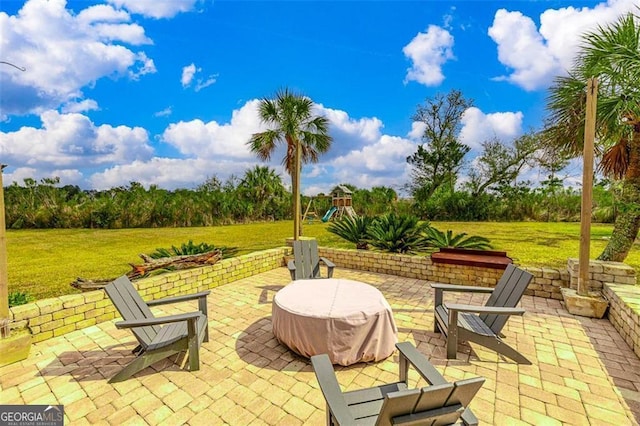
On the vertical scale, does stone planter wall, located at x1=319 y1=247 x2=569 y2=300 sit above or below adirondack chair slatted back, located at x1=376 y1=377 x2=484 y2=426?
below

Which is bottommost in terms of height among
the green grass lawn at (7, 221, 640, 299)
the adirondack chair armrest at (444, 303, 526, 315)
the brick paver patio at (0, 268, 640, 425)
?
the brick paver patio at (0, 268, 640, 425)

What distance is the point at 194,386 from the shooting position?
2463 millimetres

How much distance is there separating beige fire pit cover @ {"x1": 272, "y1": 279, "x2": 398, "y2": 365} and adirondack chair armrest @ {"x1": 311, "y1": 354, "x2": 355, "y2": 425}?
72 cm

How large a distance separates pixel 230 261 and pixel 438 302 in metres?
3.85

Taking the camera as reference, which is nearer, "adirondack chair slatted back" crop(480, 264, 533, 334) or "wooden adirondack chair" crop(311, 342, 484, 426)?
"wooden adirondack chair" crop(311, 342, 484, 426)

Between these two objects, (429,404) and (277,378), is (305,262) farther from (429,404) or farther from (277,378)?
(429,404)

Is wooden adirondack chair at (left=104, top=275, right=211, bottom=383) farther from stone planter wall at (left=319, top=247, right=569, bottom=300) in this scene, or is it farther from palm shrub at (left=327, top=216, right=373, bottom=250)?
palm shrub at (left=327, top=216, right=373, bottom=250)

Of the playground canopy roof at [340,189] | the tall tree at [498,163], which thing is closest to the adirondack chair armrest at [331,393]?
the playground canopy roof at [340,189]

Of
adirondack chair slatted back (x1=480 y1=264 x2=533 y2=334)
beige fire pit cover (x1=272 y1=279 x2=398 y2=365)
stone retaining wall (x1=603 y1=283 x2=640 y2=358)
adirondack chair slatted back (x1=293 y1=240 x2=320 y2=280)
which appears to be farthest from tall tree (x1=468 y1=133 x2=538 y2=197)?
beige fire pit cover (x1=272 y1=279 x2=398 y2=365)

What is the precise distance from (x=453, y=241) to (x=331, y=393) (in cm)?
564

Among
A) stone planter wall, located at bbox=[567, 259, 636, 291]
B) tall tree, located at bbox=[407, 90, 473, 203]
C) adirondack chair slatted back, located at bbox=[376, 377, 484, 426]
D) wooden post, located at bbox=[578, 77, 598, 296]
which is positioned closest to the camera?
adirondack chair slatted back, located at bbox=[376, 377, 484, 426]

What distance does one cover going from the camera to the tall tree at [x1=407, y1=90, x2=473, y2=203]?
21469 millimetres

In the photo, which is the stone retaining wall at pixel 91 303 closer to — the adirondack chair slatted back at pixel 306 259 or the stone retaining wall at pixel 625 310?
the adirondack chair slatted back at pixel 306 259

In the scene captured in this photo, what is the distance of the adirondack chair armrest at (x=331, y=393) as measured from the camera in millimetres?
1502
